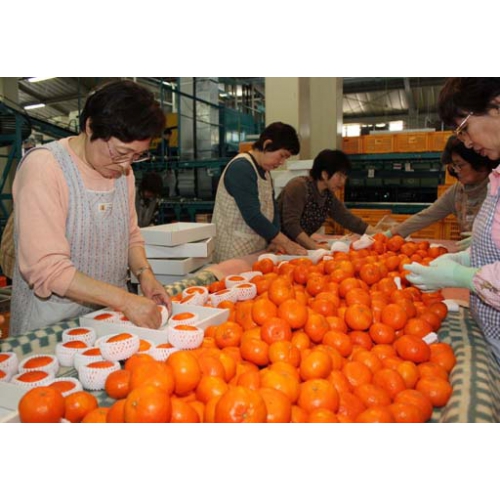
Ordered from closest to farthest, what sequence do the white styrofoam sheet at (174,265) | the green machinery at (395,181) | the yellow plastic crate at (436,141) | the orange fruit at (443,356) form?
the orange fruit at (443,356)
the white styrofoam sheet at (174,265)
the yellow plastic crate at (436,141)
the green machinery at (395,181)

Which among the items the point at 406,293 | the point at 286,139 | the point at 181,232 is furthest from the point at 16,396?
the point at 286,139

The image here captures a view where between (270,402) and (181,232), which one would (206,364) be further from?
(181,232)

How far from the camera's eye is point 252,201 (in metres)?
3.49

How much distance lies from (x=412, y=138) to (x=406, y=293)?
20.0 feet

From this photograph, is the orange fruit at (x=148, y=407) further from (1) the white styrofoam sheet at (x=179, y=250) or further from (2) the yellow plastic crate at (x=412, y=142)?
(2) the yellow plastic crate at (x=412, y=142)

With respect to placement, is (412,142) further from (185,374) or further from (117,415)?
(117,415)

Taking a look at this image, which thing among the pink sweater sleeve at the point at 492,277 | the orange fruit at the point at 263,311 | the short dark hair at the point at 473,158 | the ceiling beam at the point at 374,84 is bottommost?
the orange fruit at the point at 263,311

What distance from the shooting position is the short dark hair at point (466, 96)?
164 cm

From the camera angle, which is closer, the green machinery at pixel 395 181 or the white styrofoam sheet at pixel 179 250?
the white styrofoam sheet at pixel 179 250

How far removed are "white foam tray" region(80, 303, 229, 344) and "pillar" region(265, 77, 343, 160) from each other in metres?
5.33

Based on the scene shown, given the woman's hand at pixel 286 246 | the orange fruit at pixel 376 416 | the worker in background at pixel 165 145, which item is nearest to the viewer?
the orange fruit at pixel 376 416

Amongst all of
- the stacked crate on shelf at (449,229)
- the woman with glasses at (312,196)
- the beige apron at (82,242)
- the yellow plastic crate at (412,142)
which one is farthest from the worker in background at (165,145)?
the beige apron at (82,242)

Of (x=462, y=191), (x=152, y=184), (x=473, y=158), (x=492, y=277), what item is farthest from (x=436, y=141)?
(x=492, y=277)

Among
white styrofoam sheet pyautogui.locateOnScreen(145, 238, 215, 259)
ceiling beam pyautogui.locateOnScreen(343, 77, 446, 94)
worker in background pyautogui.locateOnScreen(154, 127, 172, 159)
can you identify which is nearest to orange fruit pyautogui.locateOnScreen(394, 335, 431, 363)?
white styrofoam sheet pyautogui.locateOnScreen(145, 238, 215, 259)
